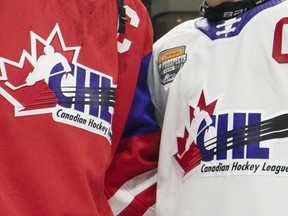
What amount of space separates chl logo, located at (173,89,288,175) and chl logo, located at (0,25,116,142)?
128 millimetres

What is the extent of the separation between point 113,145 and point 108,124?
96mm

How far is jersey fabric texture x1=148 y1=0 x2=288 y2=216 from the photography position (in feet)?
2.60

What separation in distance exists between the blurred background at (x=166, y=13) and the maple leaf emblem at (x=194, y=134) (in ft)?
2.43

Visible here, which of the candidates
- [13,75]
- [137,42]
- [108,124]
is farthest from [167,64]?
[13,75]

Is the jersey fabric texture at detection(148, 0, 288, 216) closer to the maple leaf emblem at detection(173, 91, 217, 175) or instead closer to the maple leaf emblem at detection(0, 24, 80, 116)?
the maple leaf emblem at detection(173, 91, 217, 175)

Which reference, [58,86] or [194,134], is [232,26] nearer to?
[194,134]

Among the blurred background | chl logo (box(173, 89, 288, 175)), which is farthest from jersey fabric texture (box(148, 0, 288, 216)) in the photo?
the blurred background

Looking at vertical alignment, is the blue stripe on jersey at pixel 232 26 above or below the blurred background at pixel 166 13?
above

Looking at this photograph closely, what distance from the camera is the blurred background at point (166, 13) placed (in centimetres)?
161

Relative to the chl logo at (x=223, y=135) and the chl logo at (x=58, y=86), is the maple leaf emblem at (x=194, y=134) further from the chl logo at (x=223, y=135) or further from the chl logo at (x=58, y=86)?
the chl logo at (x=58, y=86)

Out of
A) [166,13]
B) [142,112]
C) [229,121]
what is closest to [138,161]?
[142,112]

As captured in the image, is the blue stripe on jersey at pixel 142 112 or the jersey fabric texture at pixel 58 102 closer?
the jersey fabric texture at pixel 58 102

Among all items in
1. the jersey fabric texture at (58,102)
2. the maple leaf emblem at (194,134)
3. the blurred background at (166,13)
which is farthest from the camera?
the blurred background at (166,13)

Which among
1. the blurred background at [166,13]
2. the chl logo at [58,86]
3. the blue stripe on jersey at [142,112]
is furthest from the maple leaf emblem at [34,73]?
the blurred background at [166,13]
